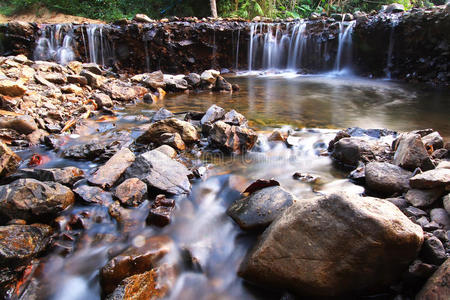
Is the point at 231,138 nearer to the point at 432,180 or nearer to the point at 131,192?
the point at 131,192

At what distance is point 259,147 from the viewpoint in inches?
Answer: 161

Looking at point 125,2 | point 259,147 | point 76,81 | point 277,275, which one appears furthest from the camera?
point 125,2

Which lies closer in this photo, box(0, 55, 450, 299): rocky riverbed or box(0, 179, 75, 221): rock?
box(0, 55, 450, 299): rocky riverbed

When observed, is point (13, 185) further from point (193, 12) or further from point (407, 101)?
point (193, 12)

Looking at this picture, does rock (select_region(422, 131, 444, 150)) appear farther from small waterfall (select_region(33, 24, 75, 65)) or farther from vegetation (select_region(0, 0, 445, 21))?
vegetation (select_region(0, 0, 445, 21))

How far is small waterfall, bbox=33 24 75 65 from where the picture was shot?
1142cm

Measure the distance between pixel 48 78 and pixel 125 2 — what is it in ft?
53.5

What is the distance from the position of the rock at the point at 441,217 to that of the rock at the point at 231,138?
7.47 ft

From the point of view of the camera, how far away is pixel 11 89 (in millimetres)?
4859

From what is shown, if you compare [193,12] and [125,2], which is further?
[125,2]

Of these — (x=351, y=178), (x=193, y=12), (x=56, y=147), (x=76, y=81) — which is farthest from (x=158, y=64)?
(x=351, y=178)

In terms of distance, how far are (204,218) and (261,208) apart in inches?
21.8

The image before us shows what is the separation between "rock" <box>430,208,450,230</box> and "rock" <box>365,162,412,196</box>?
18.4 inches

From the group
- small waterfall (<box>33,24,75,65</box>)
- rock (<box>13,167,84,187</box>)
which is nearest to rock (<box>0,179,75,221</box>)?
rock (<box>13,167,84,187</box>)
